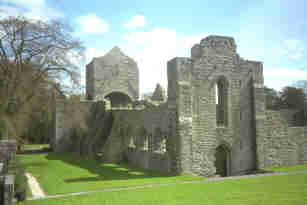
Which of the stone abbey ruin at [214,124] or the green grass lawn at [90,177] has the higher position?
the stone abbey ruin at [214,124]

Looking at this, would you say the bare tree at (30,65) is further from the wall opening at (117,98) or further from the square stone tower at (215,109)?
the wall opening at (117,98)

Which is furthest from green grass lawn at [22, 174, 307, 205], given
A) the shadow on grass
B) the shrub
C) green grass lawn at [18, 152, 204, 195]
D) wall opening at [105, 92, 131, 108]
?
wall opening at [105, 92, 131, 108]

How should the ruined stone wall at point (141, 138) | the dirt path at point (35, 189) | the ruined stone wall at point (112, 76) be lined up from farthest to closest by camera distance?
the ruined stone wall at point (112, 76)
the ruined stone wall at point (141, 138)
the dirt path at point (35, 189)

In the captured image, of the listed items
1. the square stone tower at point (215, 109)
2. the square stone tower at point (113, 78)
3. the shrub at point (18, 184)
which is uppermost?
the square stone tower at point (113, 78)

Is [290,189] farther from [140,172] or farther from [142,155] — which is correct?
[142,155]

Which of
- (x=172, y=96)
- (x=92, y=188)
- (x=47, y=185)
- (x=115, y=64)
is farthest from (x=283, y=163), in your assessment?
(x=115, y=64)

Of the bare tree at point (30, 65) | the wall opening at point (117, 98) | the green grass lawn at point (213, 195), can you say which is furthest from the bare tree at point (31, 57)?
the wall opening at point (117, 98)

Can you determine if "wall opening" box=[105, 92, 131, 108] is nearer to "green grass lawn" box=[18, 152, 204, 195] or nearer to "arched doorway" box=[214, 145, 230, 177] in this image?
"green grass lawn" box=[18, 152, 204, 195]

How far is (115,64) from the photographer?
36719 mm

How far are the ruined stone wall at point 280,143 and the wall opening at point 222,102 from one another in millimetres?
2789

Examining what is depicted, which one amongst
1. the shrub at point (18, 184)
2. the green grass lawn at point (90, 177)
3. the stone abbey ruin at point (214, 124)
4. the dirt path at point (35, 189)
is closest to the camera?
the shrub at point (18, 184)

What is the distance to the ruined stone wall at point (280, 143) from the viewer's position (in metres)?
19.0

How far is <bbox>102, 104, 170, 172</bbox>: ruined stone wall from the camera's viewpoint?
18617 mm

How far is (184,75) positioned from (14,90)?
10.1m
